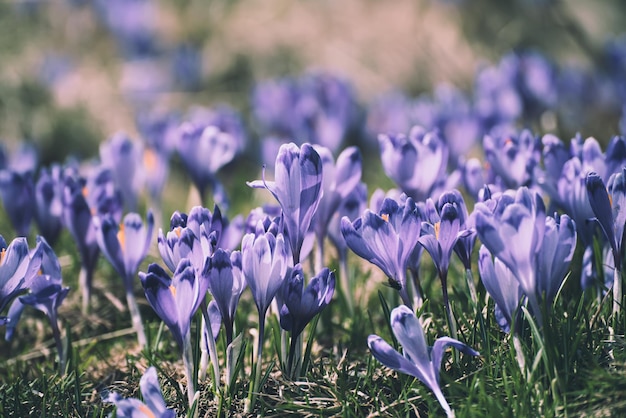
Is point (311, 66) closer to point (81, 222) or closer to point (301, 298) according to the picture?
point (81, 222)

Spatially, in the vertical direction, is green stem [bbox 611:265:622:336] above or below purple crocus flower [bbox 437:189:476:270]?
below

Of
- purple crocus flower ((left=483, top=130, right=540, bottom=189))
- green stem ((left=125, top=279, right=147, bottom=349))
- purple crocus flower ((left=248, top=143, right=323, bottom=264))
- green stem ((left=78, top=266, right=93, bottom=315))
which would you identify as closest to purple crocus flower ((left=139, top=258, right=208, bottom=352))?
purple crocus flower ((left=248, top=143, right=323, bottom=264))

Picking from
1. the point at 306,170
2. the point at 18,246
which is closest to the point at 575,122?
the point at 306,170

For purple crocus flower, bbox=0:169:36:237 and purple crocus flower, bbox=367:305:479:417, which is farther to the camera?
purple crocus flower, bbox=0:169:36:237

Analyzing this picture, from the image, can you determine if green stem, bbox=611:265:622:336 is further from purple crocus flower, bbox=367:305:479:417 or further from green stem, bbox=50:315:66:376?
green stem, bbox=50:315:66:376

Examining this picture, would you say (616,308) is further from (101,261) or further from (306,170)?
(101,261)

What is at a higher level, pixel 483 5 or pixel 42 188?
pixel 483 5
